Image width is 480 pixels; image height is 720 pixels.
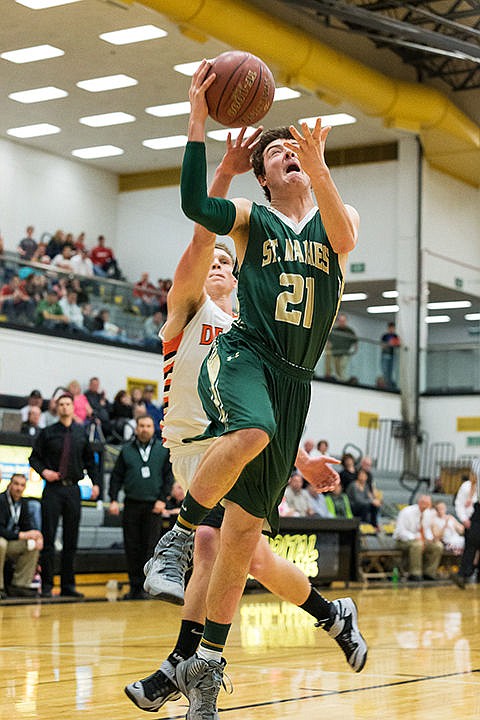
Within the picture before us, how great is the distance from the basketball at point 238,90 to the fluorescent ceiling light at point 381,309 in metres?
21.2

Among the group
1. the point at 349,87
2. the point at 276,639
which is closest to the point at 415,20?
the point at 349,87

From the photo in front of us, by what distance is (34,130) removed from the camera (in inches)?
942

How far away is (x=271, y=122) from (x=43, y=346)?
7.79 meters

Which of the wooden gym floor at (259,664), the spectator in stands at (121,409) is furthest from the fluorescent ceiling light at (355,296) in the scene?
the wooden gym floor at (259,664)

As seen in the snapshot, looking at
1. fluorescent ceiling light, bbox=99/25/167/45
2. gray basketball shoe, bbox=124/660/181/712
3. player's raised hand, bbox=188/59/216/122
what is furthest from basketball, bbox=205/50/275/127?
fluorescent ceiling light, bbox=99/25/167/45

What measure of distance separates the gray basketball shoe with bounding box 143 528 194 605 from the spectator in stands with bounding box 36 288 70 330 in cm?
1421

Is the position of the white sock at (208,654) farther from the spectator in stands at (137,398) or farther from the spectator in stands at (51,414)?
the spectator in stands at (137,398)

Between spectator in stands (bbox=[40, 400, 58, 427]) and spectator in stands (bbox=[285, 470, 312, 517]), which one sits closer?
spectator in stands (bbox=[285, 470, 312, 517])

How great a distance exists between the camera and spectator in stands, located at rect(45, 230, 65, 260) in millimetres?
21922

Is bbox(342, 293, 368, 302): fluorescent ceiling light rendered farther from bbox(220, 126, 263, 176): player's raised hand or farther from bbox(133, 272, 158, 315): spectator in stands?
bbox(220, 126, 263, 176): player's raised hand

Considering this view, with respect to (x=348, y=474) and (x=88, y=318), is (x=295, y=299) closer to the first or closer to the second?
(x=348, y=474)

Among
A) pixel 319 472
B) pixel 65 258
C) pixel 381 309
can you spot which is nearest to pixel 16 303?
pixel 65 258

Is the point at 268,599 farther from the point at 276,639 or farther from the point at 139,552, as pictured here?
the point at 276,639

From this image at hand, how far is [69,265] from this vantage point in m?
21.3
